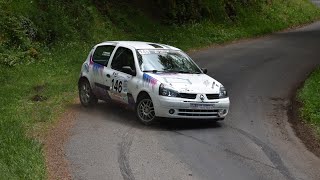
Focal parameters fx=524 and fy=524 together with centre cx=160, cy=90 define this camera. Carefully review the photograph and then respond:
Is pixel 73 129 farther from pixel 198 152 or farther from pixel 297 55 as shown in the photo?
pixel 297 55

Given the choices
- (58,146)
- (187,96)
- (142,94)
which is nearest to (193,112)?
(187,96)

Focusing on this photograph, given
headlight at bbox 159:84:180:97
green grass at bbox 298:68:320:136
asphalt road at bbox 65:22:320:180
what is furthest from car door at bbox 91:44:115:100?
green grass at bbox 298:68:320:136

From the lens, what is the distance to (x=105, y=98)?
13.0m

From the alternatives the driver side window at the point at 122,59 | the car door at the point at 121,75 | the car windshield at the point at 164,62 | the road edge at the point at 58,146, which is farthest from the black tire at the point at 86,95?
the car windshield at the point at 164,62

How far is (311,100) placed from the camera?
13961 mm

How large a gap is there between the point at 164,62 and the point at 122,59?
1080 millimetres

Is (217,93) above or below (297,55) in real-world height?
above

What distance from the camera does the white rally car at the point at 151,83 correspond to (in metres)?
11.2

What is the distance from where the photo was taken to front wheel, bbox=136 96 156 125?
37.4ft

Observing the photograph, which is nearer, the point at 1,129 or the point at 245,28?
the point at 1,129

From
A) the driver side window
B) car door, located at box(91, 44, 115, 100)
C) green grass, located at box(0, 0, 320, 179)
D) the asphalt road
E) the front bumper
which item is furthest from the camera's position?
car door, located at box(91, 44, 115, 100)

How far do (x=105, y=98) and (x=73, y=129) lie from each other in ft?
6.49

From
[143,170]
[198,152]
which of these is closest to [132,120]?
[198,152]

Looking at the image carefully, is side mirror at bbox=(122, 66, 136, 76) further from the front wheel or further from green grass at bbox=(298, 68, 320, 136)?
green grass at bbox=(298, 68, 320, 136)
